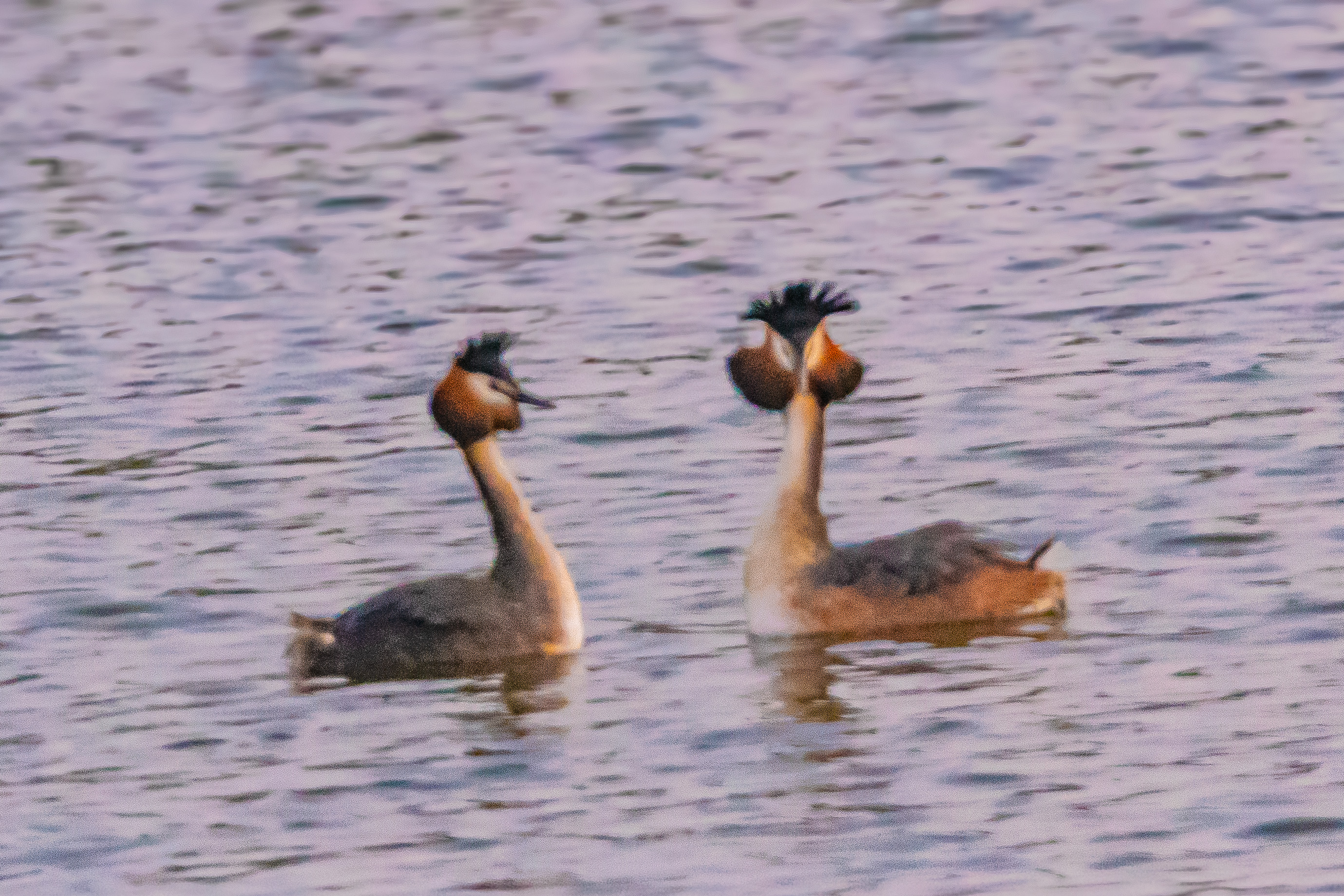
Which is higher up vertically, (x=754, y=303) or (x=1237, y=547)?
(x=754, y=303)

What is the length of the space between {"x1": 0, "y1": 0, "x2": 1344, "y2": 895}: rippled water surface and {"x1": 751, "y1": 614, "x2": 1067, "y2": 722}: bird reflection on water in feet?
0.13

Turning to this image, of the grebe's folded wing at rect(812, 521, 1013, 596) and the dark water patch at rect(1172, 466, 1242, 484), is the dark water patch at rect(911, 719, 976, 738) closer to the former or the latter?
the grebe's folded wing at rect(812, 521, 1013, 596)

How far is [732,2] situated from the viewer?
3186 cm

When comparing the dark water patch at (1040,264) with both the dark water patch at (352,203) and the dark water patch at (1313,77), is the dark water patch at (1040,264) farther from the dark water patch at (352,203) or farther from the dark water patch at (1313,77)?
the dark water patch at (1313,77)

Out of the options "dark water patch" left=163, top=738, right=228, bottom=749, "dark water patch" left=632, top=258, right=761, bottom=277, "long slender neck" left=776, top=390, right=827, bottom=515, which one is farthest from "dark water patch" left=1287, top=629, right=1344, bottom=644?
"dark water patch" left=632, top=258, right=761, bottom=277

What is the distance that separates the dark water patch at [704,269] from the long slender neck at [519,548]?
7038 millimetres

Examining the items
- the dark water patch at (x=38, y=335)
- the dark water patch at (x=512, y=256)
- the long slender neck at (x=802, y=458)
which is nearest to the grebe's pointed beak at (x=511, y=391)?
the long slender neck at (x=802, y=458)

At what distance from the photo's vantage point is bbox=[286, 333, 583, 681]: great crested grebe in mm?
12922

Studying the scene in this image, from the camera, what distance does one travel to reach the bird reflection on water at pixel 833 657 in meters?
12.4

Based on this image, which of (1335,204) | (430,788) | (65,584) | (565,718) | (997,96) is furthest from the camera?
(997,96)

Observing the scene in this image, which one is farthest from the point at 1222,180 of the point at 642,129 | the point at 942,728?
the point at 942,728

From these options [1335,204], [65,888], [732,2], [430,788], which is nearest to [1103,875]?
[430,788]

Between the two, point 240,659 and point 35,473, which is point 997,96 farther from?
point 240,659

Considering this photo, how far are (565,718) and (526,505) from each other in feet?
5.25
